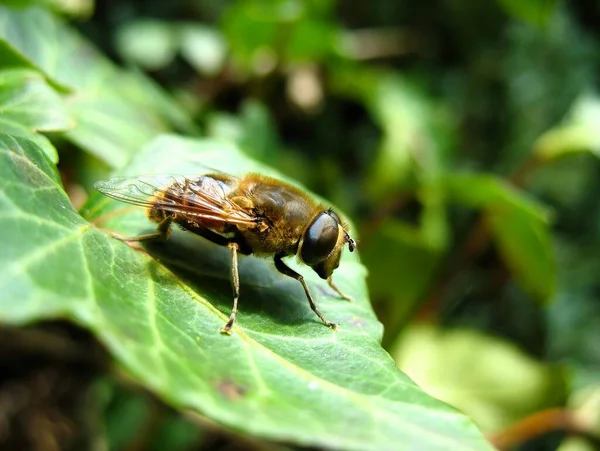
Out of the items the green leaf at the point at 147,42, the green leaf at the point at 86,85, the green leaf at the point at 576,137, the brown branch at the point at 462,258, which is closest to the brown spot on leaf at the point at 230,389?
the green leaf at the point at 86,85

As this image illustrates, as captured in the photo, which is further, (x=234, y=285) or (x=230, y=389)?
(x=234, y=285)

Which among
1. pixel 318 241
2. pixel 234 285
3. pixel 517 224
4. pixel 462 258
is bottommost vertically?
pixel 234 285

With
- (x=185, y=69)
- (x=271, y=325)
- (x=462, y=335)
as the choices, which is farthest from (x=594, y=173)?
(x=271, y=325)

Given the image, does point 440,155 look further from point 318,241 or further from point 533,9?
point 318,241

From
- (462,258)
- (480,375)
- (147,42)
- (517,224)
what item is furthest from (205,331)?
(147,42)

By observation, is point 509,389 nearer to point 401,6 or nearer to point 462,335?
point 462,335

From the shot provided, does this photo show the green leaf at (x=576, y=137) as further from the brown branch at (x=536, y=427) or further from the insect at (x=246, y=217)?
the insect at (x=246, y=217)
